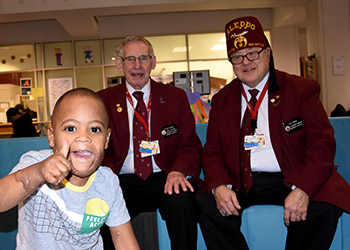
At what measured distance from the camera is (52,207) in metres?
1.23

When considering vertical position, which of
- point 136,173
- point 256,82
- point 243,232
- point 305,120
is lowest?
point 243,232

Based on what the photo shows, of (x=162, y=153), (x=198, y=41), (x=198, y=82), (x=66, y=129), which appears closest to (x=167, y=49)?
(x=198, y=41)

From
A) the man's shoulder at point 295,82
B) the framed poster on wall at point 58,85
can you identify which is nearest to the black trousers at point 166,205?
the man's shoulder at point 295,82

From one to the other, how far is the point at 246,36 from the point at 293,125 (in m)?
0.64

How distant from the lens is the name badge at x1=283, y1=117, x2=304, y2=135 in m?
1.98

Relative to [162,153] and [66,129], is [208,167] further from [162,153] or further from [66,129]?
[66,129]

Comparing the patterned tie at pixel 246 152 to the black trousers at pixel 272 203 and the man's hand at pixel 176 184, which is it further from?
the man's hand at pixel 176 184

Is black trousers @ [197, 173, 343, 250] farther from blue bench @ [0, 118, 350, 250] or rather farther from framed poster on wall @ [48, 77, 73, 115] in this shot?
framed poster on wall @ [48, 77, 73, 115]

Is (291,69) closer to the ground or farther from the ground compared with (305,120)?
farther from the ground

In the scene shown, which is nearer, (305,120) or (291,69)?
(305,120)

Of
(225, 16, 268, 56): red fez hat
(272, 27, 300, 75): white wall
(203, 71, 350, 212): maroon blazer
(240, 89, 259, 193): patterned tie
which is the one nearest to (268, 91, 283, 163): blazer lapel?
(203, 71, 350, 212): maroon blazer

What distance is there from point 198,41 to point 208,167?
29.5 ft

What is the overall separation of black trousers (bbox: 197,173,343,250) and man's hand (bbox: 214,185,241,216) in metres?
0.04

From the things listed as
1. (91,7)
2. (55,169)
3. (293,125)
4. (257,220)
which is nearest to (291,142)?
(293,125)
